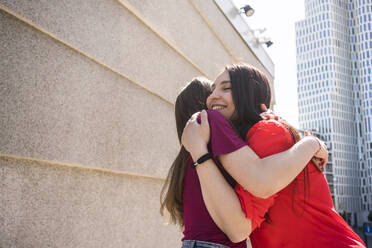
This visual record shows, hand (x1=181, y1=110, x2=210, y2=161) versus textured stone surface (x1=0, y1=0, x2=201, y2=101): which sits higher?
hand (x1=181, y1=110, x2=210, y2=161)

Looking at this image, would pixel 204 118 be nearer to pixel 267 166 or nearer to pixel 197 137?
pixel 197 137

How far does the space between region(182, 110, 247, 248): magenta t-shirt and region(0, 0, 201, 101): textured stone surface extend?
1.15 metres

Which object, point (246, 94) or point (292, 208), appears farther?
point (246, 94)

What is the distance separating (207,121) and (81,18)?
1276mm

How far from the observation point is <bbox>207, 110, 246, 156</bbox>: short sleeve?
1336mm

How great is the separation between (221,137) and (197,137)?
121 millimetres

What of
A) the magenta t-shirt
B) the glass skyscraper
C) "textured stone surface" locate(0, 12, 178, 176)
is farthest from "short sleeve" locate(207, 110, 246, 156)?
the glass skyscraper

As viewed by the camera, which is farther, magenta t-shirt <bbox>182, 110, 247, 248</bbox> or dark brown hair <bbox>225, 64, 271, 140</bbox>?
dark brown hair <bbox>225, 64, 271, 140</bbox>

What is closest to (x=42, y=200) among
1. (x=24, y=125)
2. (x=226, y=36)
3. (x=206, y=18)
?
(x=24, y=125)

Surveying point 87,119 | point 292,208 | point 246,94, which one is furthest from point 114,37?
point 292,208

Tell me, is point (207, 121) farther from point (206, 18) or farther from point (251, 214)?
point (206, 18)

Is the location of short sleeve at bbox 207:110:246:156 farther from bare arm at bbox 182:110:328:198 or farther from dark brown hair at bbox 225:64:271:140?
dark brown hair at bbox 225:64:271:140

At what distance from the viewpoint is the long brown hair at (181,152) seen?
169 centimetres

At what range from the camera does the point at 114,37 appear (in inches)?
97.5
